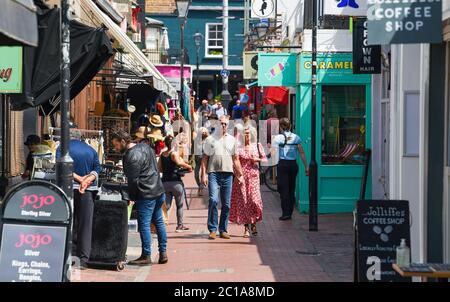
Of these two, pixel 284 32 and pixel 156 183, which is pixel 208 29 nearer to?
pixel 284 32

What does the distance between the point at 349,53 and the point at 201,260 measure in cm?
741

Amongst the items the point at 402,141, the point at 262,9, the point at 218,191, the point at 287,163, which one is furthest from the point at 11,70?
the point at 262,9

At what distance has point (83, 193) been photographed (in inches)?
486

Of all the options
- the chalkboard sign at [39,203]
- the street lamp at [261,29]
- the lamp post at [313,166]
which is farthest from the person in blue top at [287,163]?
the street lamp at [261,29]

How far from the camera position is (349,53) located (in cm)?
1917

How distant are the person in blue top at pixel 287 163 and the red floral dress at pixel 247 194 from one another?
2170mm

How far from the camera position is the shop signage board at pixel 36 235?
28.8 ft

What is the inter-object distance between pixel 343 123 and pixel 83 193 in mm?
8313

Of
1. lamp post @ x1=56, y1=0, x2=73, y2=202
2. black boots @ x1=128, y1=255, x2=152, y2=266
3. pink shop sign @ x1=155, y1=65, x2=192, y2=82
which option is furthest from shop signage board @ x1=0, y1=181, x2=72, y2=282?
pink shop sign @ x1=155, y1=65, x2=192, y2=82

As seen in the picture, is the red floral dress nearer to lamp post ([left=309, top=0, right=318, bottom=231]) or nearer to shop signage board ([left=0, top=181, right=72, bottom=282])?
lamp post ([left=309, top=0, right=318, bottom=231])

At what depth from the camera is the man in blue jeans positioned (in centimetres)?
1520

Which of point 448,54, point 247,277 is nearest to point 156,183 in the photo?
point 247,277

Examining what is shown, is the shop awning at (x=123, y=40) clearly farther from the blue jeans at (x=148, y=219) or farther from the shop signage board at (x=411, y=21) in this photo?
the shop signage board at (x=411, y=21)
